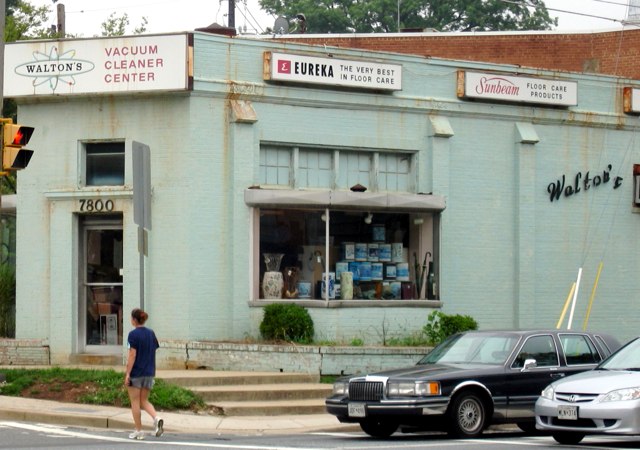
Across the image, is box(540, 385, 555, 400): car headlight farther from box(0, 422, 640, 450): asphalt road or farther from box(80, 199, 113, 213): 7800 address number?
box(80, 199, 113, 213): 7800 address number

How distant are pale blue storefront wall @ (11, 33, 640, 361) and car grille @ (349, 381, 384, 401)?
6.14 m

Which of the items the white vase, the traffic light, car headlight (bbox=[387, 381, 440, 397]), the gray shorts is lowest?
car headlight (bbox=[387, 381, 440, 397])

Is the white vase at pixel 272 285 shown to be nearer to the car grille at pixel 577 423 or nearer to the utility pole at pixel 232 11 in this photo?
the car grille at pixel 577 423

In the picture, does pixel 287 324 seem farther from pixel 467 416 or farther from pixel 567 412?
pixel 567 412

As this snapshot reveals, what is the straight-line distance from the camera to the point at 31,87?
23266mm

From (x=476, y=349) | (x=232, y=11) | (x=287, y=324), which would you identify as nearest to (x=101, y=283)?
(x=287, y=324)

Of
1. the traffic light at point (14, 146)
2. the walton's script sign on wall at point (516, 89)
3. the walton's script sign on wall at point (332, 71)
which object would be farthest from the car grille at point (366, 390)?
the walton's script sign on wall at point (516, 89)

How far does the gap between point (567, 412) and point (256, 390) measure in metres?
6.59

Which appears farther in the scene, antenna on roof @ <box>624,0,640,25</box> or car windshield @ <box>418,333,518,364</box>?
antenna on roof @ <box>624,0,640,25</box>

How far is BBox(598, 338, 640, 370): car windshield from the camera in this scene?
52.7 ft

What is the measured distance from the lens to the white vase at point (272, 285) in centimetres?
2336

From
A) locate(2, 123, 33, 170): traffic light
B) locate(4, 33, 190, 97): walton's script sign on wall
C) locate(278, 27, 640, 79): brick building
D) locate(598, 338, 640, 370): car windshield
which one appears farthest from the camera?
locate(278, 27, 640, 79): brick building

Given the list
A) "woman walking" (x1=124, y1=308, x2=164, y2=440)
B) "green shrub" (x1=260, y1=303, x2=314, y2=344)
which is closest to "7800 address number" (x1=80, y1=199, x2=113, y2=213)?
"green shrub" (x1=260, y1=303, x2=314, y2=344)

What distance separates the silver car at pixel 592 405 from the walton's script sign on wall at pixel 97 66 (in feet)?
32.0
